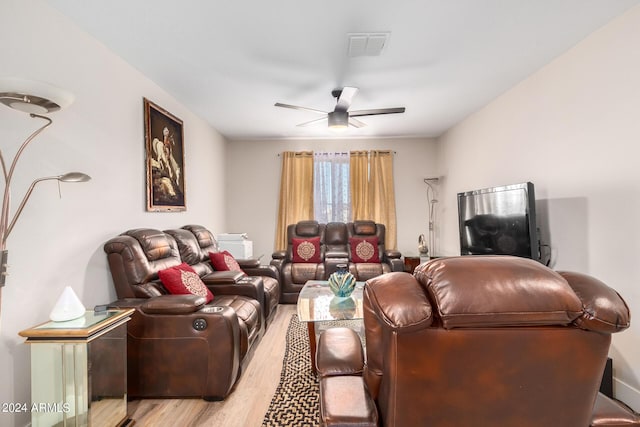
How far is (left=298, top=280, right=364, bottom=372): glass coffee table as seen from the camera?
2185mm

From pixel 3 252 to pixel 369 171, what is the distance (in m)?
4.84

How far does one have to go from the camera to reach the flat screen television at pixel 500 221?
261 cm

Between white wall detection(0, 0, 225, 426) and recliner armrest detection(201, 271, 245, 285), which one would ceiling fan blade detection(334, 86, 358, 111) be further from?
recliner armrest detection(201, 271, 245, 285)

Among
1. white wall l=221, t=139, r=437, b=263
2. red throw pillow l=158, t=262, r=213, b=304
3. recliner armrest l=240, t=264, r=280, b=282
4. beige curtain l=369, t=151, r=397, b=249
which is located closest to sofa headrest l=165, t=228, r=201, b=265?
red throw pillow l=158, t=262, r=213, b=304

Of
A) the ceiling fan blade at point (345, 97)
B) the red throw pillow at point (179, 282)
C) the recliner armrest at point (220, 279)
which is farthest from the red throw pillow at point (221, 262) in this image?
the ceiling fan blade at point (345, 97)

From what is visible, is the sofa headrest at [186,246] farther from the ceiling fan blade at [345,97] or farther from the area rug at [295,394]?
the ceiling fan blade at [345,97]

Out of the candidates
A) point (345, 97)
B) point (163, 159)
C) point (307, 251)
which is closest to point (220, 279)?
point (163, 159)

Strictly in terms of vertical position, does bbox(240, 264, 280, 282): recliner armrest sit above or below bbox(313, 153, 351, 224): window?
below

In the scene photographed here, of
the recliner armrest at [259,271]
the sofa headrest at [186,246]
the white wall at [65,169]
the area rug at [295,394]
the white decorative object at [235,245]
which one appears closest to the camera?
the white wall at [65,169]

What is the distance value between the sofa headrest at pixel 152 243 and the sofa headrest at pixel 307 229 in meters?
2.51

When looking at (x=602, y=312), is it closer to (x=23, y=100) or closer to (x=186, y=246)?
(x=23, y=100)

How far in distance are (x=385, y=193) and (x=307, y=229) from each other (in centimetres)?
156

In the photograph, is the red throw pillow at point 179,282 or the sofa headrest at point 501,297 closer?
the sofa headrest at point 501,297

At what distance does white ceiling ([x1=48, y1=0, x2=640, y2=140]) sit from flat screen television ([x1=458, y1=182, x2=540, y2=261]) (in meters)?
1.15
